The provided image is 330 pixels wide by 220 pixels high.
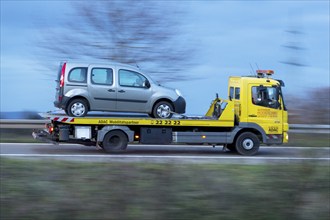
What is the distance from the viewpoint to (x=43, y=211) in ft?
16.2

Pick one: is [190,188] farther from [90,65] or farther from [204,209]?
[90,65]

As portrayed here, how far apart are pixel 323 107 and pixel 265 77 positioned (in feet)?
26.6

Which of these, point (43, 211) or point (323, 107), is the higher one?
point (323, 107)

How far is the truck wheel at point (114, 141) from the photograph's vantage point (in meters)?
15.4

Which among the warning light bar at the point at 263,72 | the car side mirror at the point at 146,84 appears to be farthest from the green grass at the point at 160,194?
the car side mirror at the point at 146,84

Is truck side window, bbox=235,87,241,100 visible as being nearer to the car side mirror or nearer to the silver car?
the silver car

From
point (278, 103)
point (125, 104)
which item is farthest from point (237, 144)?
point (125, 104)

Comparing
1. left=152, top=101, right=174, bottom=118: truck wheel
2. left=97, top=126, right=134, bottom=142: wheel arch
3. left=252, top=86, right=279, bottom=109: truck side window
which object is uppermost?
left=252, top=86, right=279, bottom=109: truck side window

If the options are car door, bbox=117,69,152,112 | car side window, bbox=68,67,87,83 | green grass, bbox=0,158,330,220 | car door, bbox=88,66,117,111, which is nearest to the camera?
green grass, bbox=0,158,330,220

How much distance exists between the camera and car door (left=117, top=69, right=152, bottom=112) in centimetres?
1530

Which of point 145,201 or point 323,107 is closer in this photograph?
point 145,201

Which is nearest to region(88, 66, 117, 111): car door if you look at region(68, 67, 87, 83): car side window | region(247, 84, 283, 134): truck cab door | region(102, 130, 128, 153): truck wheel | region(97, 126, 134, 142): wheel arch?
region(68, 67, 87, 83): car side window

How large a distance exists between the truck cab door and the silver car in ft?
7.70

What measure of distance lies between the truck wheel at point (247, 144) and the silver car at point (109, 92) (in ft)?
7.71
